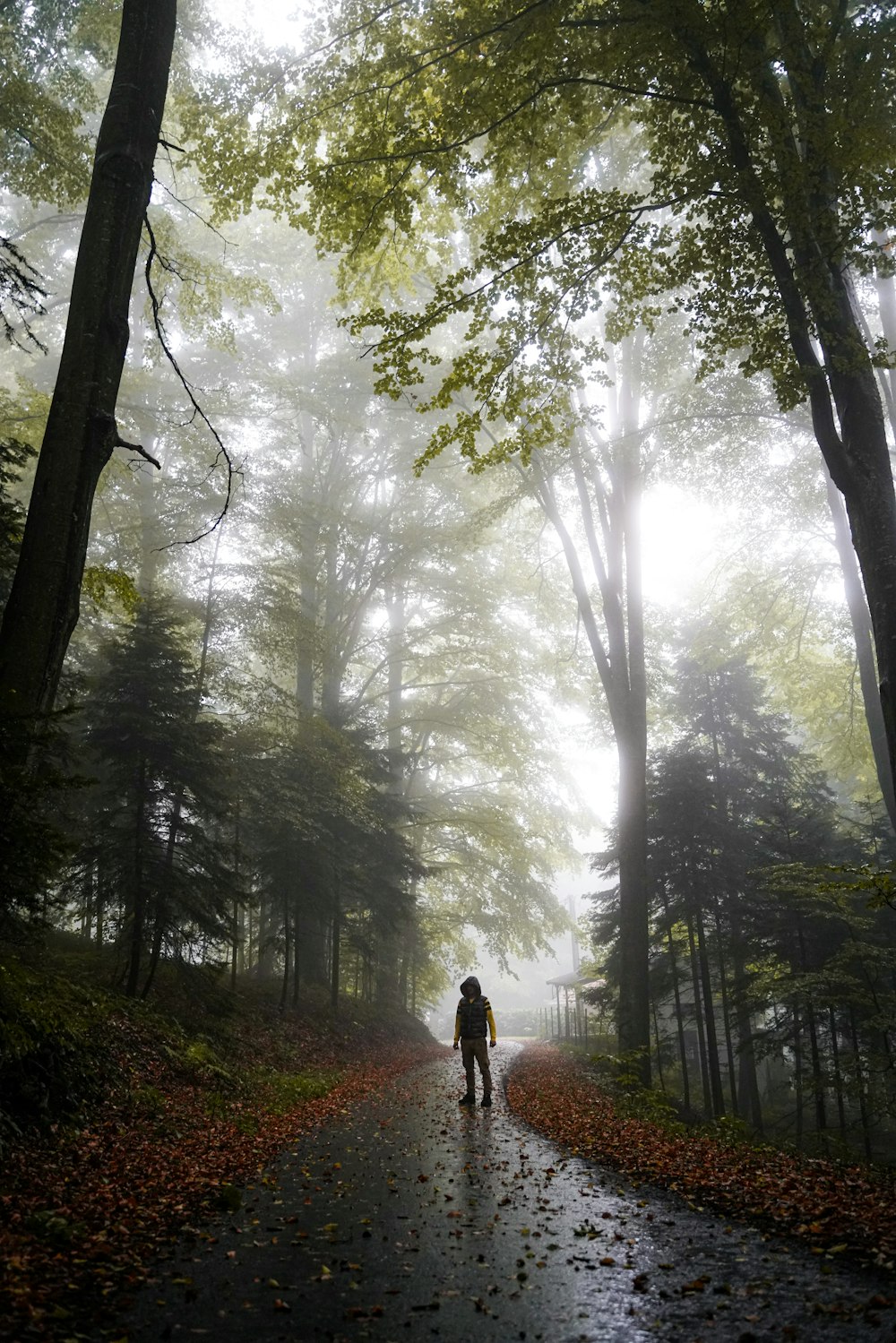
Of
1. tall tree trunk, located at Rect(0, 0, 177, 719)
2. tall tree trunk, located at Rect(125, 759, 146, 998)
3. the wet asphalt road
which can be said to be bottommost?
the wet asphalt road

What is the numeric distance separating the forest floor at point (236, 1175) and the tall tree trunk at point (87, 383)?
2.93 meters

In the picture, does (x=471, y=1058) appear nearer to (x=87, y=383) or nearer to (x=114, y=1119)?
(x=114, y=1119)

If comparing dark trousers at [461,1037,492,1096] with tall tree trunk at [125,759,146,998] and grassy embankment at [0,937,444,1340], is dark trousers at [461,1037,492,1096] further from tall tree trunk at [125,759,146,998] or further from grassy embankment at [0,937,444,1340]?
tall tree trunk at [125,759,146,998]

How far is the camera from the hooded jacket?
33.4 ft

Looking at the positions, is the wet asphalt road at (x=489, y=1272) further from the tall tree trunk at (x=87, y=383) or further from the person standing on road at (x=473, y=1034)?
the person standing on road at (x=473, y=1034)

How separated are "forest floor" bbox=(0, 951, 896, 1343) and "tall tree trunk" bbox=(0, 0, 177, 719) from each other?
2.93 m

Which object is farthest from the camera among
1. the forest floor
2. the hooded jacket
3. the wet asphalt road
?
the hooded jacket

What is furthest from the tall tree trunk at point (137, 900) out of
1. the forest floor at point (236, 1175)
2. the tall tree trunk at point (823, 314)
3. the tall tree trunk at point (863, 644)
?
the tall tree trunk at point (863, 644)

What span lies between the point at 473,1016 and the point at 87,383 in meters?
9.10

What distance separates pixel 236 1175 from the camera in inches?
217

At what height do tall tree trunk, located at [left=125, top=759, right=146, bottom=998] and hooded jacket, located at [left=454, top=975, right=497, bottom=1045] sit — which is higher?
tall tree trunk, located at [left=125, top=759, right=146, bottom=998]

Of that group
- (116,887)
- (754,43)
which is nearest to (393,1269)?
(116,887)

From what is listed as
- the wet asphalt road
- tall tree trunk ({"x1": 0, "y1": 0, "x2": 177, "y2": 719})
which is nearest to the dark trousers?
the wet asphalt road

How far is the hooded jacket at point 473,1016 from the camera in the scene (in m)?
10.2
